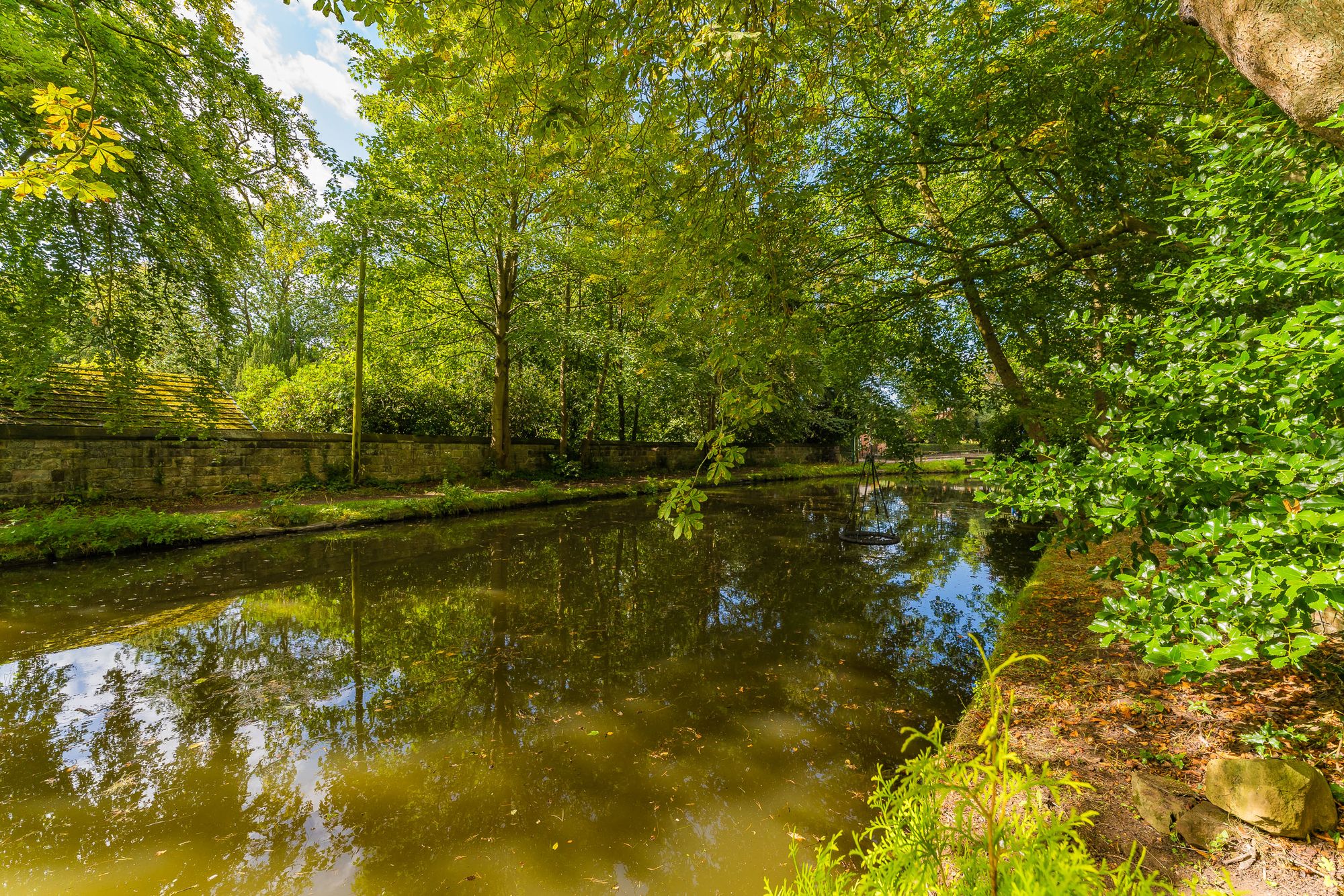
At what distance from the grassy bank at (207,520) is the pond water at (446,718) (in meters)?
0.61

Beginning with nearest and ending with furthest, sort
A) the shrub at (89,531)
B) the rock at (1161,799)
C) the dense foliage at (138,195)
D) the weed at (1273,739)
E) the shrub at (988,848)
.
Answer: the shrub at (988,848) < the rock at (1161,799) < the weed at (1273,739) < the dense foliage at (138,195) < the shrub at (89,531)

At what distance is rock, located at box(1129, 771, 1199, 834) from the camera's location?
7.42 ft

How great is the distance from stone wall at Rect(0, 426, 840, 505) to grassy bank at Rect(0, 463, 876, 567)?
0.79 m

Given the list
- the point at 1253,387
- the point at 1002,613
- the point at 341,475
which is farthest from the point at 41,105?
the point at 341,475

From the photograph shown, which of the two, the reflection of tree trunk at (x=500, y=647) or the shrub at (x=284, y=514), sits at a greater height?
the shrub at (x=284, y=514)

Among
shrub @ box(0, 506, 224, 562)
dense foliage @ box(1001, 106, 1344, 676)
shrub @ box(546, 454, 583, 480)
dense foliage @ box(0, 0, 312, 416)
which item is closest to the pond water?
shrub @ box(0, 506, 224, 562)

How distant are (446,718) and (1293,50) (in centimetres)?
571

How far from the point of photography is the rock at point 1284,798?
2.06 meters

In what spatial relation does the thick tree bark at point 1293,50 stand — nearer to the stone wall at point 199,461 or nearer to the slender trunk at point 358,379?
the stone wall at point 199,461

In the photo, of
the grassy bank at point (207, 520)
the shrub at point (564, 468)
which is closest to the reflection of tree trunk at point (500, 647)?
the grassy bank at point (207, 520)

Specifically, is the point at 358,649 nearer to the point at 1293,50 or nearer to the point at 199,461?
the point at 1293,50

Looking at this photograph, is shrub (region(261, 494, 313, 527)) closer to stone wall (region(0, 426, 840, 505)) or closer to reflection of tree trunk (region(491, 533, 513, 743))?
stone wall (region(0, 426, 840, 505))

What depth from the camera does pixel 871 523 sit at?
12.9 metres

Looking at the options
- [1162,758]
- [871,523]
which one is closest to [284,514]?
[1162,758]
